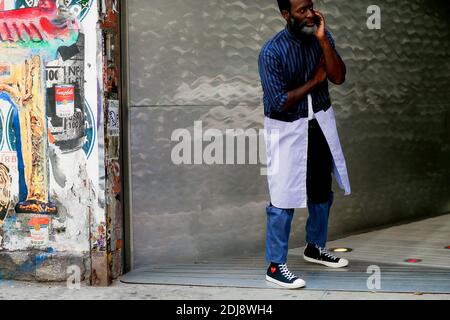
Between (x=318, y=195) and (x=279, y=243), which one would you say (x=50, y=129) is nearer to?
(x=279, y=243)

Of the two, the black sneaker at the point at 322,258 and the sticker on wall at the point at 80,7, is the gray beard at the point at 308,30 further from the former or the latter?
the black sneaker at the point at 322,258

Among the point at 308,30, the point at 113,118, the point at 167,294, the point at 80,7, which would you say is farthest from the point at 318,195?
the point at 80,7

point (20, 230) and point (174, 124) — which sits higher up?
point (174, 124)

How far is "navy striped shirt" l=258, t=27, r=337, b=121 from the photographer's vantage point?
504cm

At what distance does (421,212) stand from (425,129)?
83 cm

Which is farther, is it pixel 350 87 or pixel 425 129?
pixel 425 129

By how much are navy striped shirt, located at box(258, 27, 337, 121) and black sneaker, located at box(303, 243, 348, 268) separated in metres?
1.09

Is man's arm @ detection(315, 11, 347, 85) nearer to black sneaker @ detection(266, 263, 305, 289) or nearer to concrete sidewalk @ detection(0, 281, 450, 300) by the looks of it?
black sneaker @ detection(266, 263, 305, 289)

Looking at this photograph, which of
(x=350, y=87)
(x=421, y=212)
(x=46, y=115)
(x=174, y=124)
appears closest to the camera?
(x=46, y=115)

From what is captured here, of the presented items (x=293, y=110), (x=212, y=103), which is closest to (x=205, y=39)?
(x=212, y=103)

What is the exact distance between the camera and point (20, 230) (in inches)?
217

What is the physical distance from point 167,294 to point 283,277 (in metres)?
0.79

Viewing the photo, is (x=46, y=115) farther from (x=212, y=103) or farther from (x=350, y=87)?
(x=350, y=87)

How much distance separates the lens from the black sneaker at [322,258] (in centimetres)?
560
